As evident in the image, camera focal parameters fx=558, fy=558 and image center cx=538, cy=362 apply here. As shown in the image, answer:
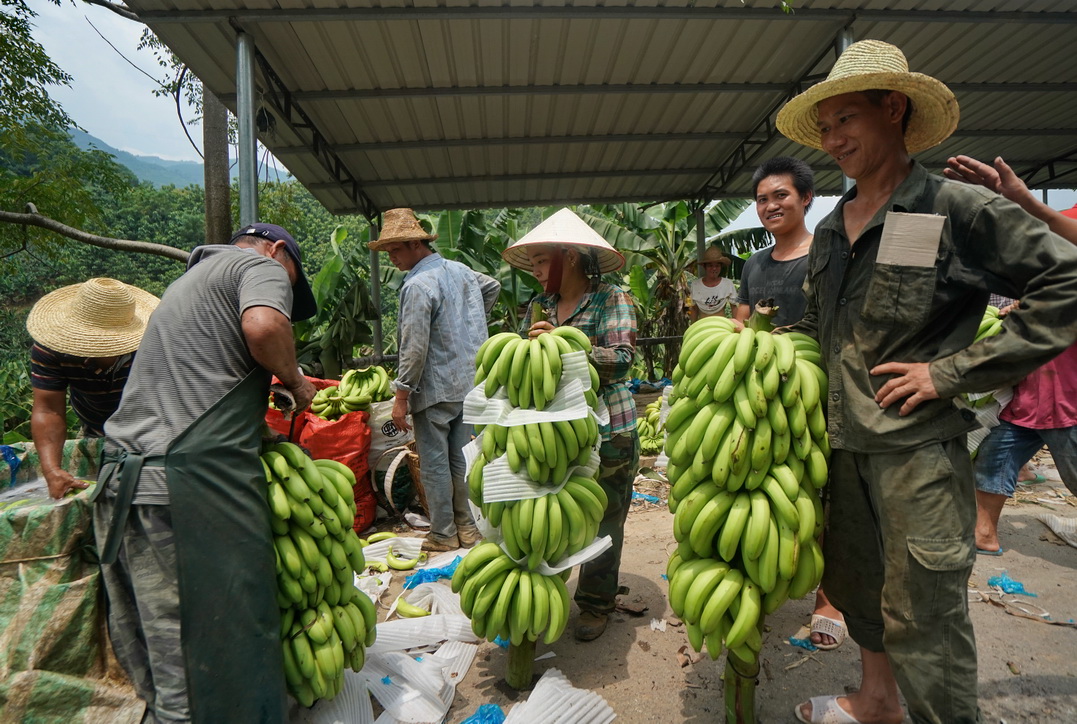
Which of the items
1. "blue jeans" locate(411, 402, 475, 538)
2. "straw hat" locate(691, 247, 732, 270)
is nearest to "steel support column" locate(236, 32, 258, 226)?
"blue jeans" locate(411, 402, 475, 538)

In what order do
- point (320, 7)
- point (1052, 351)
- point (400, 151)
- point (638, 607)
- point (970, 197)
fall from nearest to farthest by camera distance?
point (1052, 351), point (970, 197), point (638, 607), point (320, 7), point (400, 151)

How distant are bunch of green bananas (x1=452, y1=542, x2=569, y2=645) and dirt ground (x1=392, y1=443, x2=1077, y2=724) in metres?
0.41

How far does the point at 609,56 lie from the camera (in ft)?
16.0

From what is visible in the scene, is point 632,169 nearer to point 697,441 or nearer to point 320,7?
point 320,7

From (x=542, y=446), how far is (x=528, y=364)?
0.34 meters

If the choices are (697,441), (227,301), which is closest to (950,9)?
(697,441)

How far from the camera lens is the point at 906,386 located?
1.64 meters

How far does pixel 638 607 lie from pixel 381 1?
173 inches

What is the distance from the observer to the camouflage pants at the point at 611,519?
9.29ft

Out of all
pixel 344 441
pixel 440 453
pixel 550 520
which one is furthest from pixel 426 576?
pixel 550 520

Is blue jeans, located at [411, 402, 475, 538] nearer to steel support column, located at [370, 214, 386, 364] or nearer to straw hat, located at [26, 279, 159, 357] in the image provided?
straw hat, located at [26, 279, 159, 357]

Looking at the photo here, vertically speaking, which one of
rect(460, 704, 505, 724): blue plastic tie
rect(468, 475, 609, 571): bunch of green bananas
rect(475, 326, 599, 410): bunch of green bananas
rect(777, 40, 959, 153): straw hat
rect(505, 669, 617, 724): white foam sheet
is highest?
rect(777, 40, 959, 153): straw hat

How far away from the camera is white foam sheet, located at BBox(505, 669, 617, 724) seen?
7.41 ft

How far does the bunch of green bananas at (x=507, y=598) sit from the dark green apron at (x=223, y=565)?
766mm
